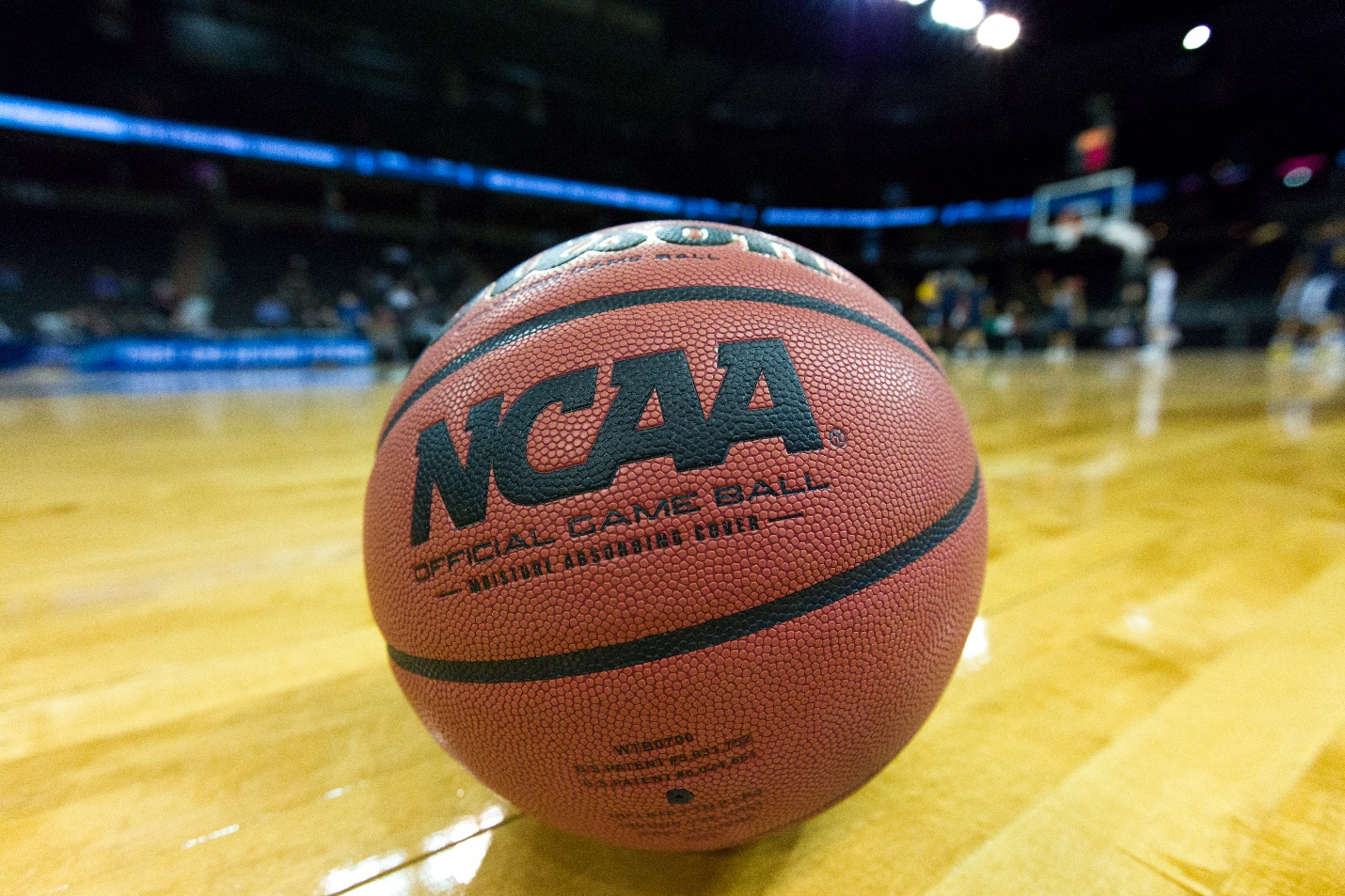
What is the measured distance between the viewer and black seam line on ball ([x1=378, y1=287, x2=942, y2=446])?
56cm

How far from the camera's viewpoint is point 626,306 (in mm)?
559

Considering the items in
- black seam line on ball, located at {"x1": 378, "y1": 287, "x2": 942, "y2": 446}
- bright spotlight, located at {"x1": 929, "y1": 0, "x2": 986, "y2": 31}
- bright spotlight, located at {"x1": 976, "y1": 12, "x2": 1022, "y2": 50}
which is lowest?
black seam line on ball, located at {"x1": 378, "y1": 287, "x2": 942, "y2": 446}

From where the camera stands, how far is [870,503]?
1.71 feet

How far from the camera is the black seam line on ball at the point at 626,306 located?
56 centimetres

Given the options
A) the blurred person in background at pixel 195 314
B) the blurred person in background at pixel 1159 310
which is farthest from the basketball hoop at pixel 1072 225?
the blurred person in background at pixel 195 314

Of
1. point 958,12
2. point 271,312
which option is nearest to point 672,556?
point 958,12

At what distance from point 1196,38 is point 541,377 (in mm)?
13532

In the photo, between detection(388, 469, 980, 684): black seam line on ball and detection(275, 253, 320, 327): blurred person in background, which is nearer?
detection(388, 469, 980, 684): black seam line on ball

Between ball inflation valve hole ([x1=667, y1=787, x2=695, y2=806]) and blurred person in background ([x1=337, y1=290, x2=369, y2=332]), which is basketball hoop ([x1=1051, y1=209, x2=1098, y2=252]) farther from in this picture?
ball inflation valve hole ([x1=667, y1=787, x2=695, y2=806])

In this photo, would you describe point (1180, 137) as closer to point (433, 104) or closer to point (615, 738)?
point (433, 104)

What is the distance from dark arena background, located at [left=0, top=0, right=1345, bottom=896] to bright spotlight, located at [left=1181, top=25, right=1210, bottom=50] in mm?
120

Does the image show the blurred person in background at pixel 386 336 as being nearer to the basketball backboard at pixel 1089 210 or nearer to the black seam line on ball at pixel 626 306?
the black seam line on ball at pixel 626 306

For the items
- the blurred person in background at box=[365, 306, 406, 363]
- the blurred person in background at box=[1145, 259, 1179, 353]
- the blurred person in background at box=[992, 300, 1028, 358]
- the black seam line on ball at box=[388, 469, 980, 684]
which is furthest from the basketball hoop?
the black seam line on ball at box=[388, 469, 980, 684]

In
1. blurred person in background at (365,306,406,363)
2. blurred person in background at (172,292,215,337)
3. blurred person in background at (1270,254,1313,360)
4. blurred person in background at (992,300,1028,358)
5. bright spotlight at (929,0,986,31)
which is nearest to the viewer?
bright spotlight at (929,0,986,31)
